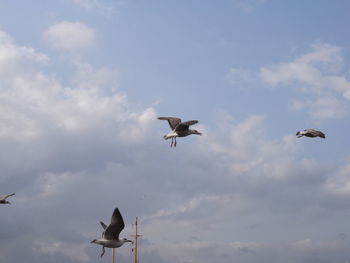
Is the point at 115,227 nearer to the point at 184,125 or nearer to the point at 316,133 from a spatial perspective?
the point at 184,125

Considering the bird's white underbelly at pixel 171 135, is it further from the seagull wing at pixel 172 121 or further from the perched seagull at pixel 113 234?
the perched seagull at pixel 113 234

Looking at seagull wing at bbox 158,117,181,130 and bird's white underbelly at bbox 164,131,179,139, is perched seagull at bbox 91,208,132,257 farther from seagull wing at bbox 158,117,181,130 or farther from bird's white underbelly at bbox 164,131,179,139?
seagull wing at bbox 158,117,181,130

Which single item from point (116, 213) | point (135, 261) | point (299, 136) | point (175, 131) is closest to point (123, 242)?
point (116, 213)

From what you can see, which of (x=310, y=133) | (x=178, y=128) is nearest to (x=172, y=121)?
(x=178, y=128)

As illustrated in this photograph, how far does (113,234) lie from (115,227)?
937 mm

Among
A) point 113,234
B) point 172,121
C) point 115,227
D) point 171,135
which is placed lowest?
point 113,234

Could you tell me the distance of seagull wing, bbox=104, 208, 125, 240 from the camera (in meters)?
41.1

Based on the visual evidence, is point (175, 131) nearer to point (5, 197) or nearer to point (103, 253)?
point (103, 253)

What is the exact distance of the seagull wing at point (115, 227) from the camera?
41.1 metres

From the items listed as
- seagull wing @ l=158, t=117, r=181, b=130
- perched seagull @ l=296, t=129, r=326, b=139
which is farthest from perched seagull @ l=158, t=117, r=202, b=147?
perched seagull @ l=296, t=129, r=326, b=139

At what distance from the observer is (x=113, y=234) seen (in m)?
42.2

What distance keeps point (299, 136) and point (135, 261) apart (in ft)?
218

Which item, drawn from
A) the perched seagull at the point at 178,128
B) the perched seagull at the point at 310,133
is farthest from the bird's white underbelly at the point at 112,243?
the perched seagull at the point at 310,133

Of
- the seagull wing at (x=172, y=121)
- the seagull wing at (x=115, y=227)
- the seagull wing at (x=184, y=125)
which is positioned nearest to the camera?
the seagull wing at (x=115, y=227)
